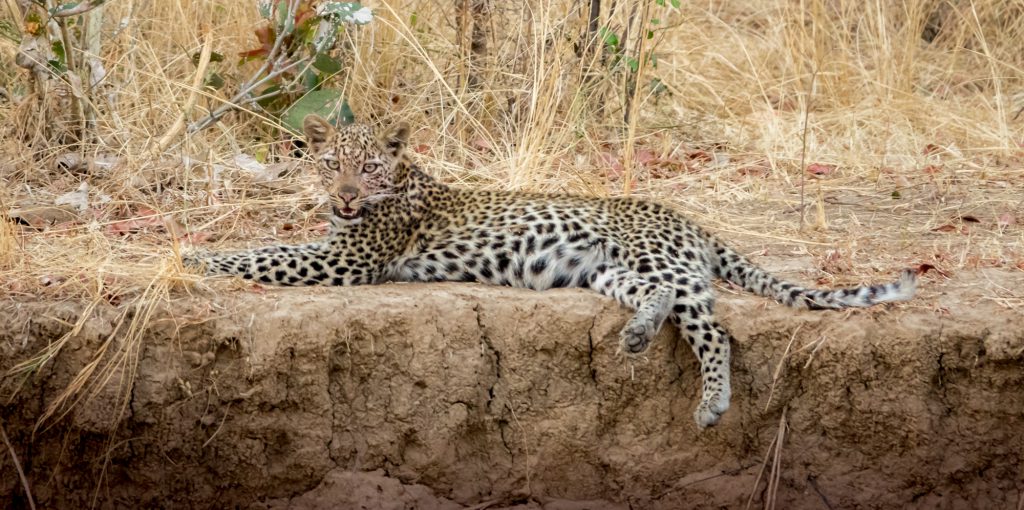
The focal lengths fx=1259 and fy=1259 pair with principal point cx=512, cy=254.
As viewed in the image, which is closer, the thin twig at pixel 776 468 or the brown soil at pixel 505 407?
the brown soil at pixel 505 407

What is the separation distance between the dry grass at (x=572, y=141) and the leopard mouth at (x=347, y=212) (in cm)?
105

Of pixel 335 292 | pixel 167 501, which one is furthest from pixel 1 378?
pixel 335 292

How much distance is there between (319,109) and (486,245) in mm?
2730

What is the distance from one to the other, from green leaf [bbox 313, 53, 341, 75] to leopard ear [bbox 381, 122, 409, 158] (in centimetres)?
199

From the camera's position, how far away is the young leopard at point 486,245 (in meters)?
6.48

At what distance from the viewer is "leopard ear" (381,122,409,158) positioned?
704cm

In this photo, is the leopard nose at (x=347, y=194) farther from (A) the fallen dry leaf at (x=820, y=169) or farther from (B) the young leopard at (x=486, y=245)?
(A) the fallen dry leaf at (x=820, y=169)

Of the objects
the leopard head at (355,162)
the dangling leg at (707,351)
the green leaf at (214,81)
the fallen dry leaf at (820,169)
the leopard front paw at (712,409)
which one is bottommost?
the leopard front paw at (712,409)

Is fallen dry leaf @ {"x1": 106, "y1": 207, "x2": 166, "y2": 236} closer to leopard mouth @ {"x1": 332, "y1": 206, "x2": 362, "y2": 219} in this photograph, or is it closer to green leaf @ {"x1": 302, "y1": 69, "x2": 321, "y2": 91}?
leopard mouth @ {"x1": 332, "y1": 206, "x2": 362, "y2": 219}

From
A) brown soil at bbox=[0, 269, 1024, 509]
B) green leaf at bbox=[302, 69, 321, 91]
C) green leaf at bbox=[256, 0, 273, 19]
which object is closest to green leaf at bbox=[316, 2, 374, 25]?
green leaf at bbox=[256, 0, 273, 19]

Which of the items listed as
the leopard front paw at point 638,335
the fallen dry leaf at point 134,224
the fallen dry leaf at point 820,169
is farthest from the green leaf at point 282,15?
the fallen dry leaf at point 820,169

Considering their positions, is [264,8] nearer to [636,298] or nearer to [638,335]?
[636,298]

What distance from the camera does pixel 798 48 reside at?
11.6 m

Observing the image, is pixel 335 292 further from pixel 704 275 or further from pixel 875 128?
pixel 875 128
